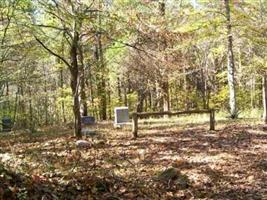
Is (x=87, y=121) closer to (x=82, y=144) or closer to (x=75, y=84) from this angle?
(x=75, y=84)

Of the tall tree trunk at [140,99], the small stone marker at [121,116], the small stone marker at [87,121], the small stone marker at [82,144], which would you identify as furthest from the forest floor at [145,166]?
the tall tree trunk at [140,99]

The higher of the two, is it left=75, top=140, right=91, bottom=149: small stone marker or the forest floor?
left=75, top=140, right=91, bottom=149: small stone marker

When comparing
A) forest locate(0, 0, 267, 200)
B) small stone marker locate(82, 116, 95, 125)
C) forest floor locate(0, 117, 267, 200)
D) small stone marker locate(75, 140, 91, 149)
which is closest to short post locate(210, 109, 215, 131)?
forest locate(0, 0, 267, 200)

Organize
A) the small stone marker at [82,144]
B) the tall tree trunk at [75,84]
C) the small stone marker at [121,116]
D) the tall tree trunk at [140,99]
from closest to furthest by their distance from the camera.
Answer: the small stone marker at [82,144] < the tall tree trunk at [75,84] < the small stone marker at [121,116] < the tall tree trunk at [140,99]

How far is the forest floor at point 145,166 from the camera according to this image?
6.87 metres

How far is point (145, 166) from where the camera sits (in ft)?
32.1

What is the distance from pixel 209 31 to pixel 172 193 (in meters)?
12.6

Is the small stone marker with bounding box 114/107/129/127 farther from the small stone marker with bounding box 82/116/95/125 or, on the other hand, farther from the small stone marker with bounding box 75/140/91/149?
the small stone marker with bounding box 75/140/91/149

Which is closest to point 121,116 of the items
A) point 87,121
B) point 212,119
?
point 87,121

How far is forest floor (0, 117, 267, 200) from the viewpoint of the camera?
687 centimetres

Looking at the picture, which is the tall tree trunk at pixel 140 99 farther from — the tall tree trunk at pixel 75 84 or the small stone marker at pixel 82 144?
the small stone marker at pixel 82 144

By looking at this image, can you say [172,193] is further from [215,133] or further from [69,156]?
[215,133]

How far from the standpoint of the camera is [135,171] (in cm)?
919

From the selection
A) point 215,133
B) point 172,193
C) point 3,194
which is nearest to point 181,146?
point 215,133
